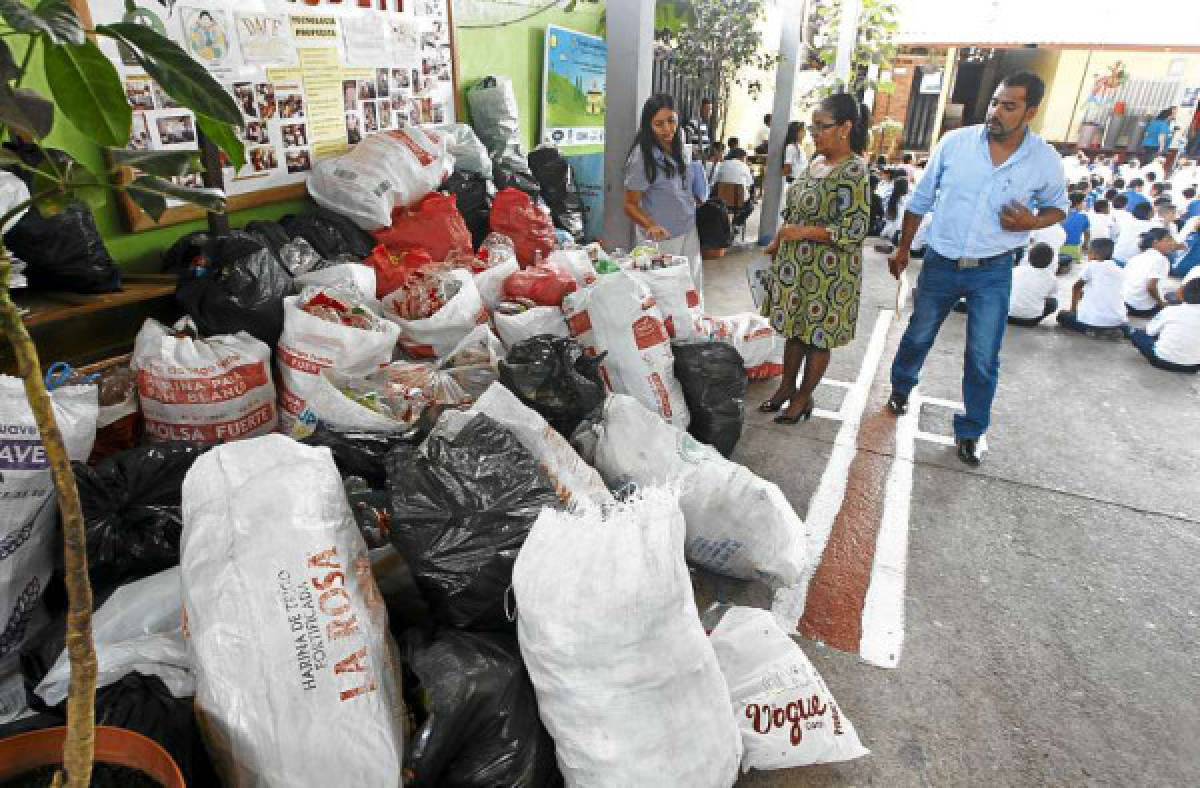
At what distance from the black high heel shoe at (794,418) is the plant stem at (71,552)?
3.03m

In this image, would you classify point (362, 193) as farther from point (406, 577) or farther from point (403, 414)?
point (406, 577)

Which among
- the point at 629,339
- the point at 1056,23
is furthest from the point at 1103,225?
the point at 629,339

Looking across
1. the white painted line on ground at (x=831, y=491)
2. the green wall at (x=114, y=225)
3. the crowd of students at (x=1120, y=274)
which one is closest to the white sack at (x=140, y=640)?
the green wall at (x=114, y=225)

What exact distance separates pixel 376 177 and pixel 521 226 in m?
0.78

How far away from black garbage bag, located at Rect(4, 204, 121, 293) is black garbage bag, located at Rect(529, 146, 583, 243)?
2.78 m

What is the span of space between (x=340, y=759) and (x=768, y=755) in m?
0.93

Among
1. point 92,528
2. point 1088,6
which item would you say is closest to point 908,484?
point 92,528

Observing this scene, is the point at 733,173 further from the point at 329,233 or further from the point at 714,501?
the point at 714,501

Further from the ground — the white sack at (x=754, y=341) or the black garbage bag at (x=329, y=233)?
the black garbage bag at (x=329, y=233)

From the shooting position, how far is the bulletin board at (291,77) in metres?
2.39

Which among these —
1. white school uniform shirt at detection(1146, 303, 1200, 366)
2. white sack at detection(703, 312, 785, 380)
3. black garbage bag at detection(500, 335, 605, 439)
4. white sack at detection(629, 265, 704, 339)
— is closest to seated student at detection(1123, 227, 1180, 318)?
white school uniform shirt at detection(1146, 303, 1200, 366)

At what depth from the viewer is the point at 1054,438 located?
3.41 meters

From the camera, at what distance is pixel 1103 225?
673cm

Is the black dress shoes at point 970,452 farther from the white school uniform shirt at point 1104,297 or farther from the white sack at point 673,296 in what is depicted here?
the white school uniform shirt at point 1104,297
